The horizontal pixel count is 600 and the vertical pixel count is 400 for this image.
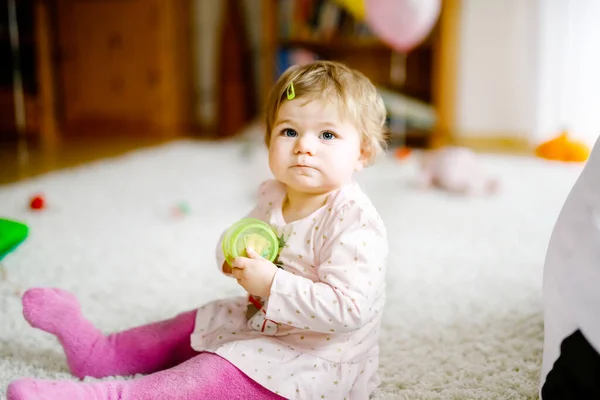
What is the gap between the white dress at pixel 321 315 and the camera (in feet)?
2.21

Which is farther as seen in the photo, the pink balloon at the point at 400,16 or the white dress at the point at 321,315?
the pink balloon at the point at 400,16

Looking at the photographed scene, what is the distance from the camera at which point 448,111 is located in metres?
3.00

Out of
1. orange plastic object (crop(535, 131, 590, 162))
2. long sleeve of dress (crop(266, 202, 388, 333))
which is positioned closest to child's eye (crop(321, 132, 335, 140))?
long sleeve of dress (crop(266, 202, 388, 333))

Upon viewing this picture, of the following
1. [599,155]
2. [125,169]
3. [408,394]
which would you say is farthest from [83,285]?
[125,169]

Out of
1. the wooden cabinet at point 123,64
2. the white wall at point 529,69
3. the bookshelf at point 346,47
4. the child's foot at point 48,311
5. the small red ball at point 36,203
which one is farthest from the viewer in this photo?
the wooden cabinet at point 123,64

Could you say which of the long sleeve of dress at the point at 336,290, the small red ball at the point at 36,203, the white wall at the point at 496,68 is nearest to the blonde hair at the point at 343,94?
the long sleeve of dress at the point at 336,290

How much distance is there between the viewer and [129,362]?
0.80 meters

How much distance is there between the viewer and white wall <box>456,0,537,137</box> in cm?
307

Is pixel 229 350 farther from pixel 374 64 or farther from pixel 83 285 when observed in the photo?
pixel 374 64

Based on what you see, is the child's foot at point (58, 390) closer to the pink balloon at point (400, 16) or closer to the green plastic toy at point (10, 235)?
the green plastic toy at point (10, 235)

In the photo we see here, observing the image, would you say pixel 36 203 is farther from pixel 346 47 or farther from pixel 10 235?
pixel 346 47

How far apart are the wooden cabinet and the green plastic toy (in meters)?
2.75

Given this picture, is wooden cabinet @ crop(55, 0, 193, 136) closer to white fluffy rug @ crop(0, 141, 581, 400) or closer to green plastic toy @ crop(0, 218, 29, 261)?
white fluffy rug @ crop(0, 141, 581, 400)

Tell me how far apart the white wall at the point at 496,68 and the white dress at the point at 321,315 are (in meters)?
2.55
